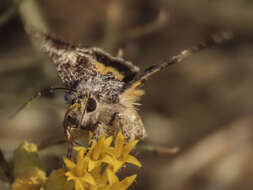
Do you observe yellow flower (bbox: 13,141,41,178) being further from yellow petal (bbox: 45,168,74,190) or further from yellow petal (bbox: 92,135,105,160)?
yellow petal (bbox: 92,135,105,160)

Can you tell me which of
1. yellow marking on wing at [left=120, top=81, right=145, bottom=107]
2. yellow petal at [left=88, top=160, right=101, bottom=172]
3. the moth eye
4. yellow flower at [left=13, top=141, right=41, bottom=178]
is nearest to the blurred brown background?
yellow marking on wing at [left=120, top=81, right=145, bottom=107]

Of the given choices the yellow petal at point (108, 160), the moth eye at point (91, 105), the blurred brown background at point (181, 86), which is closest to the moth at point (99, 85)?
the moth eye at point (91, 105)

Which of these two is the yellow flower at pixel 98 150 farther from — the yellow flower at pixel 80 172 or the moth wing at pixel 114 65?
the moth wing at pixel 114 65

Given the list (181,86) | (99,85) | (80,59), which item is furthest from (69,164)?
(181,86)

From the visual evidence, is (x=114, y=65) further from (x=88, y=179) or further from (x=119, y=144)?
(x=88, y=179)

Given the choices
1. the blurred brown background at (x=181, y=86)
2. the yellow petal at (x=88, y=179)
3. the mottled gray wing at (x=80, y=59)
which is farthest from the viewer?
the blurred brown background at (x=181, y=86)

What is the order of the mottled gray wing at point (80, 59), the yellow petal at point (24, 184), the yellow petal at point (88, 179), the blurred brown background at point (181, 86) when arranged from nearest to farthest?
the yellow petal at point (88, 179) → the yellow petal at point (24, 184) → the mottled gray wing at point (80, 59) → the blurred brown background at point (181, 86)
